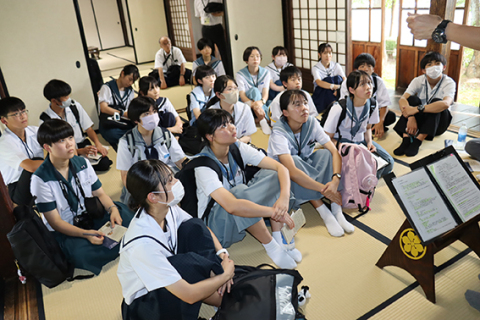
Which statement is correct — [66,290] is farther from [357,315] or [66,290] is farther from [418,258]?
[418,258]

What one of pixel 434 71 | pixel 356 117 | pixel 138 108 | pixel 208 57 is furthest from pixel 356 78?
pixel 208 57

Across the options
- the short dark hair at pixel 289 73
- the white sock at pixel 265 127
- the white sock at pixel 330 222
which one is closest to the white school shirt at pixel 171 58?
the white sock at pixel 265 127

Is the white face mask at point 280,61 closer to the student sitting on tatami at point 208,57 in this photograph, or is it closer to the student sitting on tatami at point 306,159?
the student sitting on tatami at point 208,57

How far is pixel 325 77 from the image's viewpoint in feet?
16.9

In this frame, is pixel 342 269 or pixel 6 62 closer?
pixel 342 269

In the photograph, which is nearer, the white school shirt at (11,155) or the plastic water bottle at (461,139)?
the white school shirt at (11,155)

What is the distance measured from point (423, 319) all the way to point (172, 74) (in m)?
5.94

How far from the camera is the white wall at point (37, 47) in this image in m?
4.61

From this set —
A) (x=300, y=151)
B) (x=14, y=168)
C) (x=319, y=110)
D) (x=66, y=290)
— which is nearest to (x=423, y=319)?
(x=300, y=151)

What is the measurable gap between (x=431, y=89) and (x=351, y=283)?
268 cm

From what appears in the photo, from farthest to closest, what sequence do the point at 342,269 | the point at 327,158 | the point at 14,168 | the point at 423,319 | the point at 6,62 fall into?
the point at 6,62
the point at 14,168
the point at 327,158
the point at 342,269
the point at 423,319

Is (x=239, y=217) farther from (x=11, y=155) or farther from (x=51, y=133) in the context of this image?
(x=11, y=155)

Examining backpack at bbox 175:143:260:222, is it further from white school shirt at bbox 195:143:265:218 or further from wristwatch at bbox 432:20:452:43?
wristwatch at bbox 432:20:452:43

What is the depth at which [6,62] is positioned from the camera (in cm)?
467
